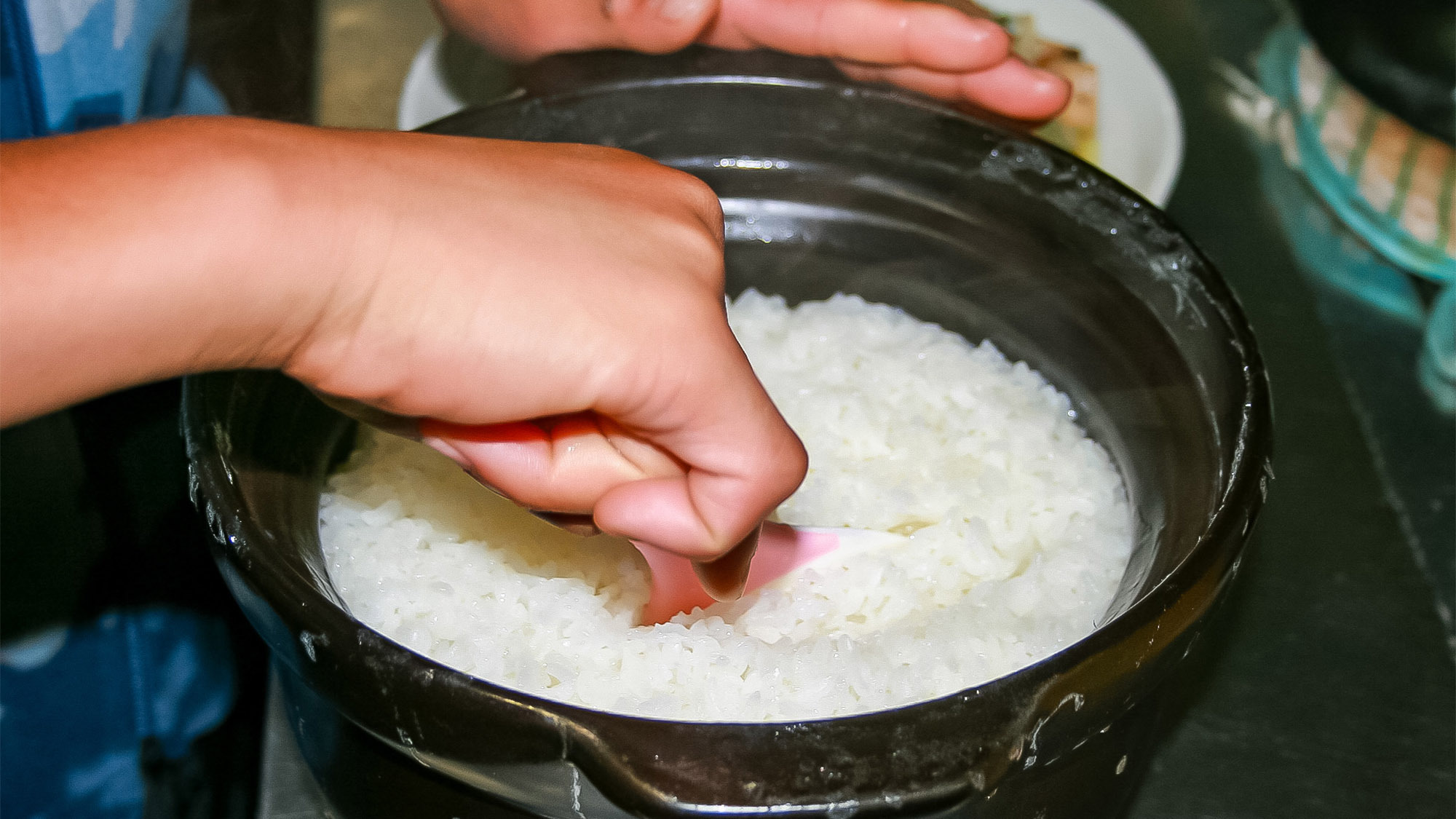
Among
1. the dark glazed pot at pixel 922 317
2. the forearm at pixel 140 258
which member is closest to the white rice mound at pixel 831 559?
the dark glazed pot at pixel 922 317

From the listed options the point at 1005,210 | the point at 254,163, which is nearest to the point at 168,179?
the point at 254,163

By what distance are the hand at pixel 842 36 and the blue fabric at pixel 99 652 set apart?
0.31 metres

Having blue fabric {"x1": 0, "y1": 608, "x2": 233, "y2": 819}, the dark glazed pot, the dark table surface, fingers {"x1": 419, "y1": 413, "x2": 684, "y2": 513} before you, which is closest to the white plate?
the dark table surface

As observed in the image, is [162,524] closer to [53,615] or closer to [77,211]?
[53,615]

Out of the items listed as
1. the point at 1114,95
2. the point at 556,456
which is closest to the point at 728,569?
the point at 556,456

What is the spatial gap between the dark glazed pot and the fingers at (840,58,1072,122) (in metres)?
0.07

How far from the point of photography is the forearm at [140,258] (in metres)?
0.41

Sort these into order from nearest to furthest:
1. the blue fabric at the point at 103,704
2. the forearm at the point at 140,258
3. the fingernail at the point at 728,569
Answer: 1. the forearm at the point at 140,258
2. the fingernail at the point at 728,569
3. the blue fabric at the point at 103,704

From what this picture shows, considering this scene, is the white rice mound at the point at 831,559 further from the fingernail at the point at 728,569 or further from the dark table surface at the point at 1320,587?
the dark table surface at the point at 1320,587

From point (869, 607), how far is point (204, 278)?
0.49 metres

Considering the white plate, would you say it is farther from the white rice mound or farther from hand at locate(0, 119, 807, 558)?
hand at locate(0, 119, 807, 558)

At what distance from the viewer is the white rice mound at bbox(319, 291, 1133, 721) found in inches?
27.2

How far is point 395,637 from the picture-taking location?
2.37ft

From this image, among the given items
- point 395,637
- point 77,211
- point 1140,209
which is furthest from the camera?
point 1140,209
